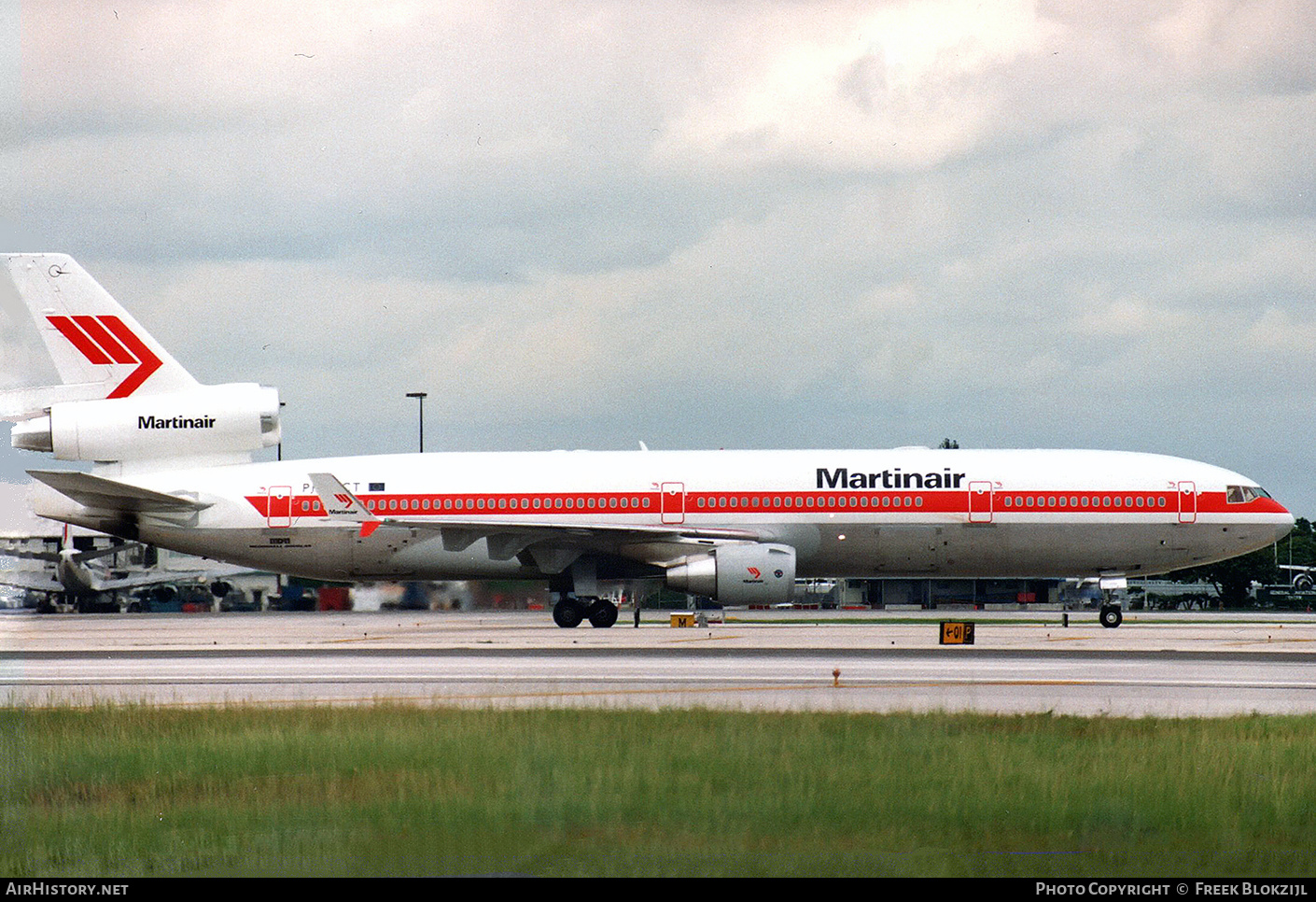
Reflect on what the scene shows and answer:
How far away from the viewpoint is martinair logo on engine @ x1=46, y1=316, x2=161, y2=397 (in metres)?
38.8

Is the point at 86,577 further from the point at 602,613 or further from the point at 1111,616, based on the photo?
the point at 1111,616

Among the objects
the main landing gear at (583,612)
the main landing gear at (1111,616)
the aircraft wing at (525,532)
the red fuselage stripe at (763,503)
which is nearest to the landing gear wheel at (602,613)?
the main landing gear at (583,612)

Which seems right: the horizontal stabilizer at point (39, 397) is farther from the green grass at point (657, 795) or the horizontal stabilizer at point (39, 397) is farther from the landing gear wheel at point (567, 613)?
the green grass at point (657, 795)

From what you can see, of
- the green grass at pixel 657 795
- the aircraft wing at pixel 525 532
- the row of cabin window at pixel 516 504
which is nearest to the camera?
the green grass at pixel 657 795

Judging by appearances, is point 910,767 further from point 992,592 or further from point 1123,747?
point 992,592

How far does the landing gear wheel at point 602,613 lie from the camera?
39625 millimetres

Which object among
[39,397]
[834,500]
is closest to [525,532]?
[834,500]

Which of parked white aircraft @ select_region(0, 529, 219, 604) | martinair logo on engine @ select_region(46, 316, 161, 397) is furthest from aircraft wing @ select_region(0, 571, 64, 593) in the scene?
martinair logo on engine @ select_region(46, 316, 161, 397)

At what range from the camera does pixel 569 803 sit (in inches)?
461

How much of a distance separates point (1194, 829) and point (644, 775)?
4.50m

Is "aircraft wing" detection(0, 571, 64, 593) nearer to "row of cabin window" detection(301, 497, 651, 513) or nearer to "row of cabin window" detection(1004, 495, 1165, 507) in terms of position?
"row of cabin window" detection(301, 497, 651, 513)

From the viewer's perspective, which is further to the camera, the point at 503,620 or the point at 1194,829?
the point at 503,620

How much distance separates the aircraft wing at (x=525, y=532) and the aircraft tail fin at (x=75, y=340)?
18.6 ft
